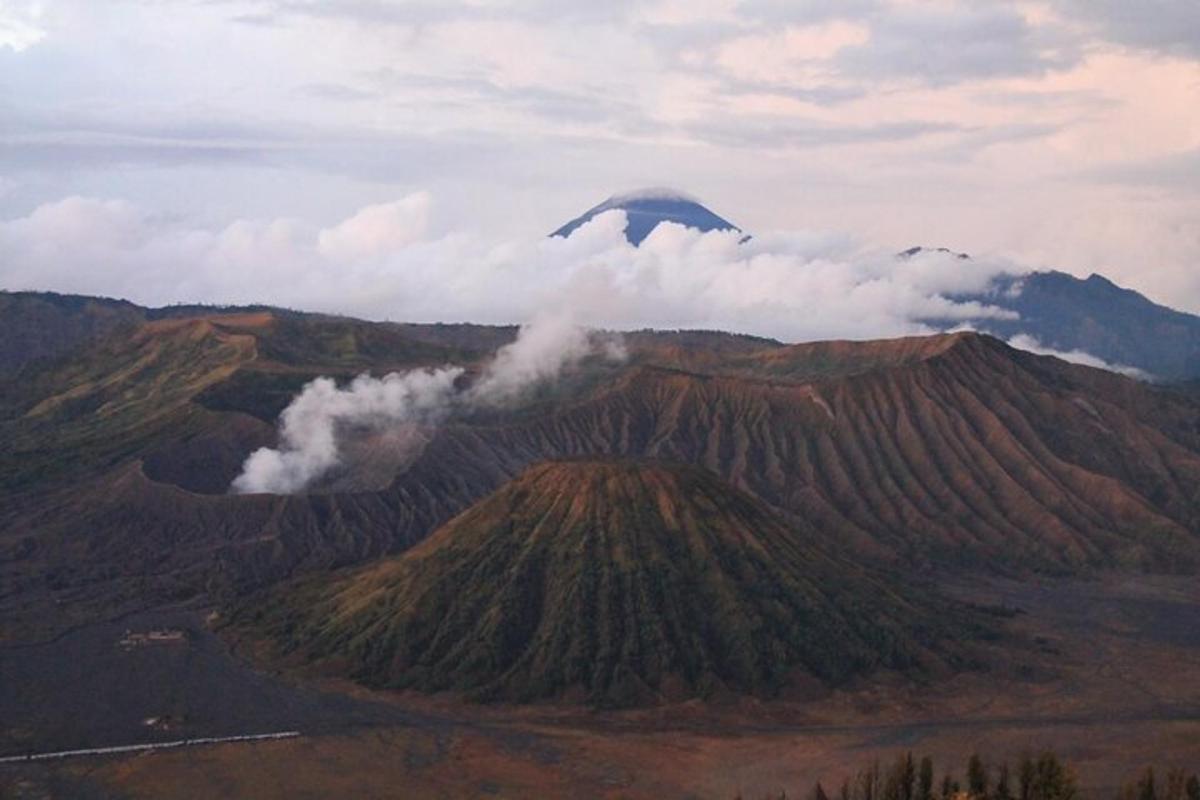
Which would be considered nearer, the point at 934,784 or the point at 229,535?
the point at 934,784

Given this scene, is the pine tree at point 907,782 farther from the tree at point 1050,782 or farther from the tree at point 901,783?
the tree at point 1050,782

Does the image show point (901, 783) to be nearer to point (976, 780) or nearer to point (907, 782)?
point (907, 782)

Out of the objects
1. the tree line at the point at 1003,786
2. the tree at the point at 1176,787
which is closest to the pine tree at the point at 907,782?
the tree line at the point at 1003,786

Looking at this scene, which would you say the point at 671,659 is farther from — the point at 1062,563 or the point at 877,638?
the point at 1062,563

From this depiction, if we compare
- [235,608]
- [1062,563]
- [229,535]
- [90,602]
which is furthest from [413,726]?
[1062,563]

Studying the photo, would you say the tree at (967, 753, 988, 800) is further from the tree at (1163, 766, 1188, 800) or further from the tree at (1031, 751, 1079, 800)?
the tree at (1163, 766, 1188, 800)

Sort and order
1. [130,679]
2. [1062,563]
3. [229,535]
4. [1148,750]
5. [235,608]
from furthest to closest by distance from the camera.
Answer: [1062,563]
[229,535]
[235,608]
[130,679]
[1148,750]

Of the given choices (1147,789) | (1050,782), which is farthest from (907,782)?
(1147,789)

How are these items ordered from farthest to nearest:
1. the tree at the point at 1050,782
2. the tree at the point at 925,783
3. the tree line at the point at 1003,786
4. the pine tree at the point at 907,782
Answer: the pine tree at the point at 907,782, the tree at the point at 925,783, the tree line at the point at 1003,786, the tree at the point at 1050,782
